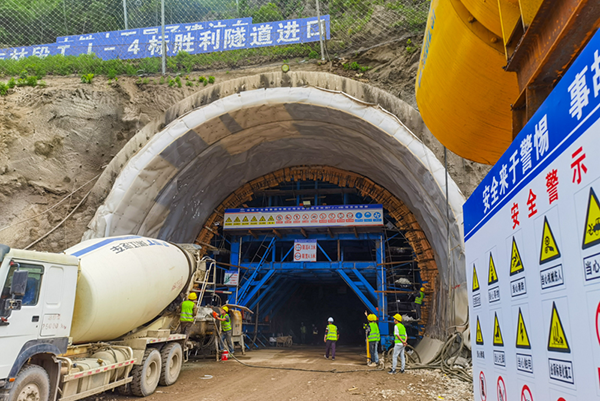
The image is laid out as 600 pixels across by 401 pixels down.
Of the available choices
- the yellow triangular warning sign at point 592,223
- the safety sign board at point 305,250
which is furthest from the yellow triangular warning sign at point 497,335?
the safety sign board at point 305,250

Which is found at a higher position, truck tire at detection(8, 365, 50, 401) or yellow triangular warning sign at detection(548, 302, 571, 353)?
yellow triangular warning sign at detection(548, 302, 571, 353)

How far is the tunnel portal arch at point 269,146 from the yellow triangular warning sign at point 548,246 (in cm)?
809

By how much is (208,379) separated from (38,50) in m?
18.6

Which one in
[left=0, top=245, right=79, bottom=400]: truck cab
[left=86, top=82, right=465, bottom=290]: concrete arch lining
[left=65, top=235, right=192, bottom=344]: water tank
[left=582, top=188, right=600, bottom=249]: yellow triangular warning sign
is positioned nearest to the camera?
[left=582, top=188, right=600, bottom=249]: yellow triangular warning sign

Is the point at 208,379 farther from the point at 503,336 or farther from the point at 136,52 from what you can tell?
the point at 136,52

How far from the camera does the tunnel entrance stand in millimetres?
14992

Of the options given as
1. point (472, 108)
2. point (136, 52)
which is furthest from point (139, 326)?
point (136, 52)

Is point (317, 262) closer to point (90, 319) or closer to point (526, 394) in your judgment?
point (90, 319)

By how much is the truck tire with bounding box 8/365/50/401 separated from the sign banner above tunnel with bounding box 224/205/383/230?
10410 millimetres

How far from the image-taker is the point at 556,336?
1.91 m

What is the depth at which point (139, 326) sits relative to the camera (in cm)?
844

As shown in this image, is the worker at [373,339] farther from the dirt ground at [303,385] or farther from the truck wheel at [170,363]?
the truck wheel at [170,363]

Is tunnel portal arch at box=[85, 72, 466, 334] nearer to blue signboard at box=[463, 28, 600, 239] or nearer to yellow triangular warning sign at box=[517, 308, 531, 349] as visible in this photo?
blue signboard at box=[463, 28, 600, 239]

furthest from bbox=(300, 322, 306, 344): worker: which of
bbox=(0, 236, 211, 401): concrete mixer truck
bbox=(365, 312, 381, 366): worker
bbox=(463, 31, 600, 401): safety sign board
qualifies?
bbox=(463, 31, 600, 401): safety sign board
